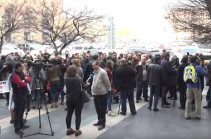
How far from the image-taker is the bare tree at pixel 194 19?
14623mm

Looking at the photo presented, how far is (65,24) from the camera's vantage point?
22.1 metres

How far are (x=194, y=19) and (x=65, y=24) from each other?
9.67m

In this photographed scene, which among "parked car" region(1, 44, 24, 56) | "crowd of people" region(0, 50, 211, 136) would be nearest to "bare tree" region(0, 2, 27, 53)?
"parked car" region(1, 44, 24, 56)

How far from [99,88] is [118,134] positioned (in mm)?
1269

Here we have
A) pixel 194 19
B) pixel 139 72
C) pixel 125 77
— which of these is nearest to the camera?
pixel 125 77

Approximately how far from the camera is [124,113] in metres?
10.1

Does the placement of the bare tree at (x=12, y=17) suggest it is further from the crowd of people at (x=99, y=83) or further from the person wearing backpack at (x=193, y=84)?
the person wearing backpack at (x=193, y=84)

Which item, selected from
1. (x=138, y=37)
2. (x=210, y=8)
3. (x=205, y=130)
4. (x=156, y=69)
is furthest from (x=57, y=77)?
(x=138, y=37)

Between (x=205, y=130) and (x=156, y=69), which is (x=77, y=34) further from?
(x=205, y=130)

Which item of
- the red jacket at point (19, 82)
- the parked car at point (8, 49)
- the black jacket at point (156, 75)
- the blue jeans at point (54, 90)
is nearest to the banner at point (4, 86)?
the red jacket at point (19, 82)

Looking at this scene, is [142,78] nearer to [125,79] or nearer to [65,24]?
[125,79]

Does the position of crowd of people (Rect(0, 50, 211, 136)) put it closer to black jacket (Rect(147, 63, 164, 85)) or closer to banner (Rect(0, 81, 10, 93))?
black jacket (Rect(147, 63, 164, 85))

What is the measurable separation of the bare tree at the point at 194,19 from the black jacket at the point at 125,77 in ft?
19.7

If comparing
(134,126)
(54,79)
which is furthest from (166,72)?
(54,79)
